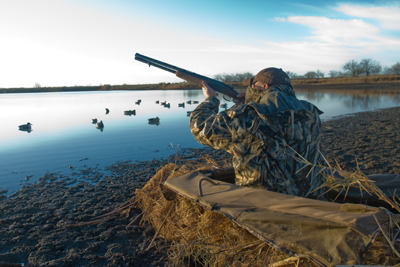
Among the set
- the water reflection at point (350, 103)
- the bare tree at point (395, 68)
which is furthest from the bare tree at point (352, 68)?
the water reflection at point (350, 103)

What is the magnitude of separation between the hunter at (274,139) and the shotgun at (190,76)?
136 cm

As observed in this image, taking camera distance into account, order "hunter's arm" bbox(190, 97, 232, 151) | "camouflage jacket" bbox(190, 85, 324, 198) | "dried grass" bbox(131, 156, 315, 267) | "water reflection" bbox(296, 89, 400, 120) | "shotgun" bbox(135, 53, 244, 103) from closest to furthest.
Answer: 1. "dried grass" bbox(131, 156, 315, 267)
2. "camouflage jacket" bbox(190, 85, 324, 198)
3. "hunter's arm" bbox(190, 97, 232, 151)
4. "shotgun" bbox(135, 53, 244, 103)
5. "water reflection" bbox(296, 89, 400, 120)

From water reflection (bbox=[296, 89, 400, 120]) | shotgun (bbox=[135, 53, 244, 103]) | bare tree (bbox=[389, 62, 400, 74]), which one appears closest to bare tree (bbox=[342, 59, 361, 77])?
bare tree (bbox=[389, 62, 400, 74])

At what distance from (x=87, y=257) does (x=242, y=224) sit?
2197mm

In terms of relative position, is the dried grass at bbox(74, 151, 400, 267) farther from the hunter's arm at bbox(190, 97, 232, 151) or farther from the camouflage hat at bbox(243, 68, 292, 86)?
the camouflage hat at bbox(243, 68, 292, 86)

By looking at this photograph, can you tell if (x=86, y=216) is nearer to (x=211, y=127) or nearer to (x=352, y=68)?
(x=211, y=127)

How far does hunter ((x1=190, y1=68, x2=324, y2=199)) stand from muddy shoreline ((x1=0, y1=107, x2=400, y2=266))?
2.65 ft

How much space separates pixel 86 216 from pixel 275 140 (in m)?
3.45

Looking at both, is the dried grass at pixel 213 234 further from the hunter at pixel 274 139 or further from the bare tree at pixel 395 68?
the bare tree at pixel 395 68

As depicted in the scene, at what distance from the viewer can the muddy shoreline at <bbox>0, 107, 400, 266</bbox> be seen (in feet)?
10.2

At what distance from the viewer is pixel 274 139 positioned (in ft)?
7.70

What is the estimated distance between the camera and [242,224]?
194 cm

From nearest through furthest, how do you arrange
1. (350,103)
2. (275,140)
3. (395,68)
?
(275,140) → (350,103) → (395,68)

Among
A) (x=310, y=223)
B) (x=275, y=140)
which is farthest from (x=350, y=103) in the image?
(x=310, y=223)
